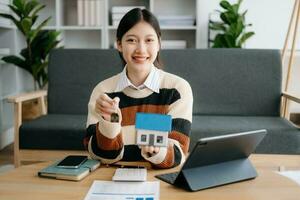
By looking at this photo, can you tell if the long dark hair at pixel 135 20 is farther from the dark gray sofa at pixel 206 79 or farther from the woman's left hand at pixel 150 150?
the dark gray sofa at pixel 206 79

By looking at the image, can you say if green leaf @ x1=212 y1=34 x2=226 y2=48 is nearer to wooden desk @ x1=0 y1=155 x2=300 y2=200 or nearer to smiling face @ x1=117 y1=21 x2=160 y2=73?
smiling face @ x1=117 y1=21 x2=160 y2=73

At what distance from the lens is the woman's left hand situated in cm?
101

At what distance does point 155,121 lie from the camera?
0.90m

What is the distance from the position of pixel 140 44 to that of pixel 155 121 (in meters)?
0.40

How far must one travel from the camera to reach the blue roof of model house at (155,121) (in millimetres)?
892

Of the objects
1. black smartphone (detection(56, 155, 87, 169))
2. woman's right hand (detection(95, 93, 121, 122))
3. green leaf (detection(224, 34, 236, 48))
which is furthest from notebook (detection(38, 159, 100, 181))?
green leaf (detection(224, 34, 236, 48))

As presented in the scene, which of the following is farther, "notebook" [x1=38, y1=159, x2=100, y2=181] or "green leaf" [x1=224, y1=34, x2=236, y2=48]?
"green leaf" [x1=224, y1=34, x2=236, y2=48]

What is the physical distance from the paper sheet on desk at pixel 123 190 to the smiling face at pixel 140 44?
44 centimetres

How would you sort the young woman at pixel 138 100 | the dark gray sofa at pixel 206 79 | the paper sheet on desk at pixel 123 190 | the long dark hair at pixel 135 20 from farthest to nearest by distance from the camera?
the dark gray sofa at pixel 206 79 → the long dark hair at pixel 135 20 → the young woman at pixel 138 100 → the paper sheet on desk at pixel 123 190

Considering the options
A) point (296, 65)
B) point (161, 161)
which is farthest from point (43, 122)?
point (296, 65)

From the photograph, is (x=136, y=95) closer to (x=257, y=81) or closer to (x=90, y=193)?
(x=90, y=193)

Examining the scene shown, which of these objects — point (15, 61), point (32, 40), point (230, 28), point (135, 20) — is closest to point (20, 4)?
point (32, 40)

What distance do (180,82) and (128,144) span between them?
0.30 m

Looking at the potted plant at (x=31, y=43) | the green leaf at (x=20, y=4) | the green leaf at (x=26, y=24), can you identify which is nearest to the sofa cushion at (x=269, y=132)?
the potted plant at (x=31, y=43)
